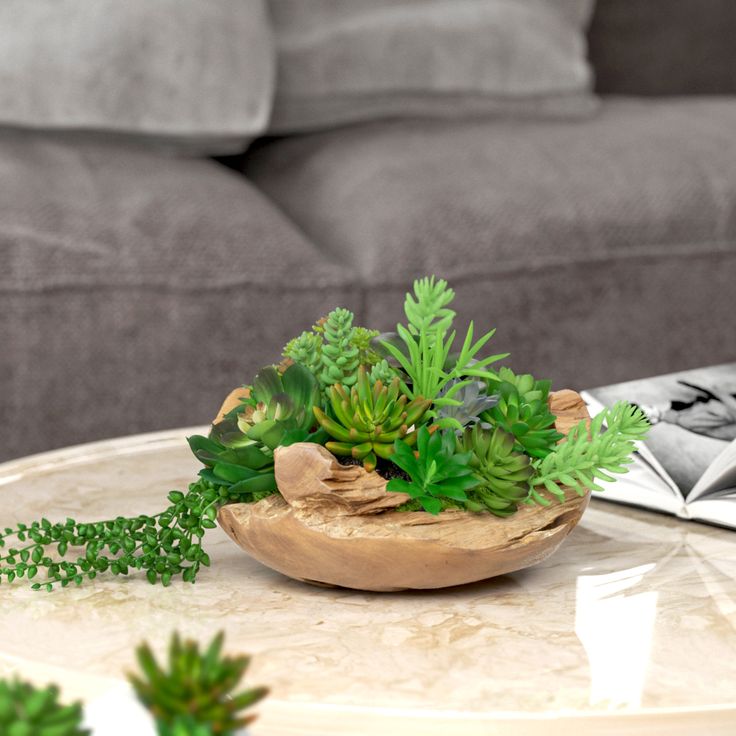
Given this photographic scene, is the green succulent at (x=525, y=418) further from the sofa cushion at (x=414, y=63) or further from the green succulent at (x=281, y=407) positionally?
the sofa cushion at (x=414, y=63)

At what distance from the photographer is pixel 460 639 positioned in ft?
1.62

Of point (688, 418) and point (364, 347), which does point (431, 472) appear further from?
point (688, 418)

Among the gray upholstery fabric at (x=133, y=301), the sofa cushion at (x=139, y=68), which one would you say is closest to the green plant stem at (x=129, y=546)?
the gray upholstery fabric at (x=133, y=301)

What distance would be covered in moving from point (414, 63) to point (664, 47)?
595 mm

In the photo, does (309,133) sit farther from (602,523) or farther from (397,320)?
(602,523)

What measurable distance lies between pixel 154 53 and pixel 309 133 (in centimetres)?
32

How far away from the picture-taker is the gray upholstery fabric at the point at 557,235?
1.30 metres

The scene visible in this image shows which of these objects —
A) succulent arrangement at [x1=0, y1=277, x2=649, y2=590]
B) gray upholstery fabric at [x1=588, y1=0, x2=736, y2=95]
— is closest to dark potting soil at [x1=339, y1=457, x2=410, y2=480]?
succulent arrangement at [x1=0, y1=277, x2=649, y2=590]

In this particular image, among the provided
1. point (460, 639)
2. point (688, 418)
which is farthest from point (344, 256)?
point (460, 639)

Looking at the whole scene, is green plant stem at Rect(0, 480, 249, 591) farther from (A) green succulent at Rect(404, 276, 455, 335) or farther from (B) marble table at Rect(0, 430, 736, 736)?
(A) green succulent at Rect(404, 276, 455, 335)

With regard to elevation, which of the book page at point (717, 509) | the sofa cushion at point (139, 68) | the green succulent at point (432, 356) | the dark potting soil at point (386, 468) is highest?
the sofa cushion at point (139, 68)

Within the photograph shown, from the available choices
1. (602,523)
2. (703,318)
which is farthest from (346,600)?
(703,318)

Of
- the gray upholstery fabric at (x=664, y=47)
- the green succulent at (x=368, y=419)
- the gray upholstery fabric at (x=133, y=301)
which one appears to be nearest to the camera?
the green succulent at (x=368, y=419)

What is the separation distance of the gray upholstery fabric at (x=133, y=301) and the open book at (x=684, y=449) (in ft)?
1.75
